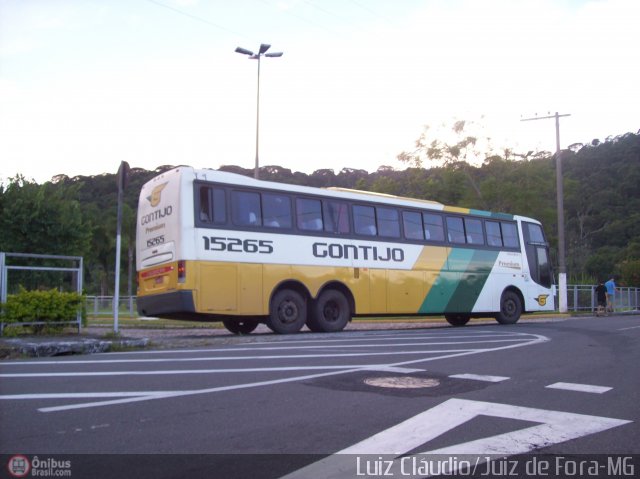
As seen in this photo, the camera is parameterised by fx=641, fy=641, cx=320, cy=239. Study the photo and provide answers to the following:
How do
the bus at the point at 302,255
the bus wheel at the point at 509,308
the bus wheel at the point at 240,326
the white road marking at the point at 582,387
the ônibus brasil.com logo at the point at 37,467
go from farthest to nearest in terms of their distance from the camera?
1. the bus wheel at the point at 509,308
2. the bus wheel at the point at 240,326
3. the bus at the point at 302,255
4. the white road marking at the point at 582,387
5. the ônibus brasil.com logo at the point at 37,467

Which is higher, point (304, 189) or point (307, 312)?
point (304, 189)

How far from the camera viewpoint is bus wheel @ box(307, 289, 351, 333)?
597 inches

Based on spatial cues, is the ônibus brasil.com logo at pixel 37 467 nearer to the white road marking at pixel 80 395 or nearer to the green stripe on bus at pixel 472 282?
the white road marking at pixel 80 395

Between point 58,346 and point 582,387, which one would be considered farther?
point 58,346

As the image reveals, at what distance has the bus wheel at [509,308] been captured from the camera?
20.3 m

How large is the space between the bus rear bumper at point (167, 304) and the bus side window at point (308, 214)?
349 centimetres

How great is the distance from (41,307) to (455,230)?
11.6 meters

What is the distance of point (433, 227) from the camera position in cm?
1833

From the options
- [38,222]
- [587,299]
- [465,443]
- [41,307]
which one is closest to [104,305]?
[38,222]

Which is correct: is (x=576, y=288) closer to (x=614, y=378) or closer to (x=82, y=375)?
(x=614, y=378)

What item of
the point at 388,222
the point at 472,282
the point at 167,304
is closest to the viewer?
the point at 167,304

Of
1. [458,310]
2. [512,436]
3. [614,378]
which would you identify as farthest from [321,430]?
[458,310]

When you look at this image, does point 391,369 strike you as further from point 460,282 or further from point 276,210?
point 460,282

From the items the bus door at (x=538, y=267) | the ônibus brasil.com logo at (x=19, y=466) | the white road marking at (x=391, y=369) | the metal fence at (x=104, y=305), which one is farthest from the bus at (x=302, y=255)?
the metal fence at (x=104, y=305)
